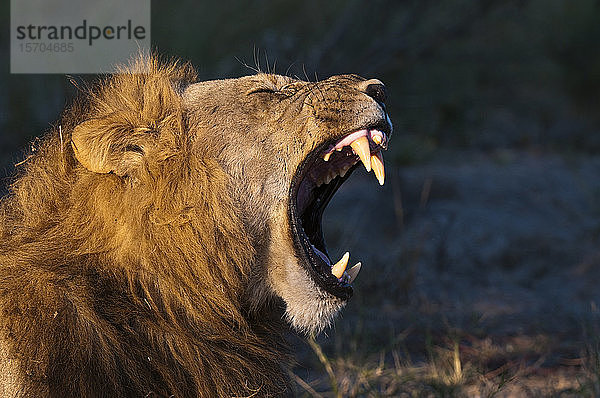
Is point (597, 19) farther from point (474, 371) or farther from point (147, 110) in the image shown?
point (147, 110)

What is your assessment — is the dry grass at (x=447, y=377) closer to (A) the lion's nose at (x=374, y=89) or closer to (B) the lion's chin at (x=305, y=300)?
(B) the lion's chin at (x=305, y=300)

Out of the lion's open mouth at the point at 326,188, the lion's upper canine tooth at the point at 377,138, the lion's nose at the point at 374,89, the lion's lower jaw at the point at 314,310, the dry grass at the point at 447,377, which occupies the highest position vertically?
the lion's nose at the point at 374,89

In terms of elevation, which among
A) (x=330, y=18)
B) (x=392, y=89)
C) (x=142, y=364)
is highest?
(x=330, y=18)

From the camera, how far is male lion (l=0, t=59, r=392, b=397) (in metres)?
2.50

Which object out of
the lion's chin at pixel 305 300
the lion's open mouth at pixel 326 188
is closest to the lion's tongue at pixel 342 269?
the lion's open mouth at pixel 326 188

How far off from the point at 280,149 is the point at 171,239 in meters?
0.48

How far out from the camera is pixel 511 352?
4488 millimetres

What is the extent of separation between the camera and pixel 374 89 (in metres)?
2.95

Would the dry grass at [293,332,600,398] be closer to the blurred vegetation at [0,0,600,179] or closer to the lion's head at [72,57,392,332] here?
the lion's head at [72,57,392,332]

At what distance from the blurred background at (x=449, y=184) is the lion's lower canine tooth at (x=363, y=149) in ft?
2.30

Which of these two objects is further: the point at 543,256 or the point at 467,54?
the point at 467,54

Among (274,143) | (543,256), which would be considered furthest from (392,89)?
(274,143)

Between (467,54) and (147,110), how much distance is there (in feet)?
28.7

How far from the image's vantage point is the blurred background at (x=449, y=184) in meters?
4.31
